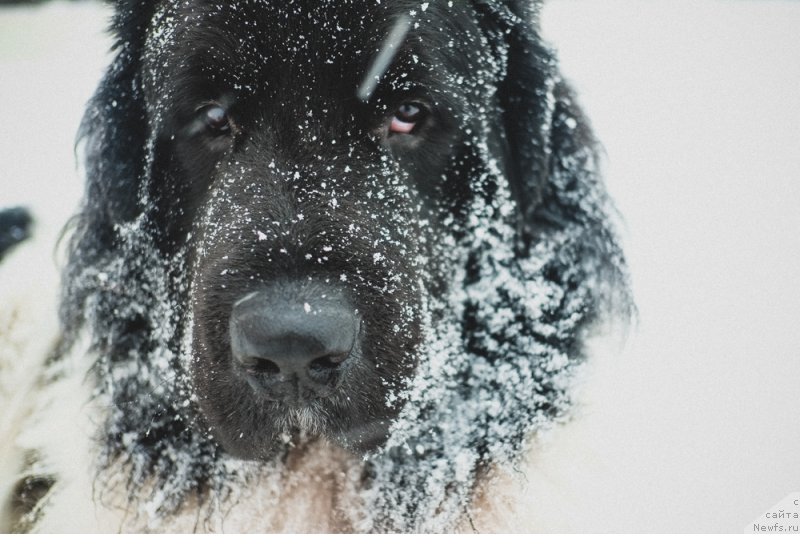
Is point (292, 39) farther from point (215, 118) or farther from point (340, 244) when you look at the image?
point (340, 244)

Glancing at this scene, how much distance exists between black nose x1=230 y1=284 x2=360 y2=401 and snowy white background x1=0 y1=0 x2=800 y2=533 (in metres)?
0.95

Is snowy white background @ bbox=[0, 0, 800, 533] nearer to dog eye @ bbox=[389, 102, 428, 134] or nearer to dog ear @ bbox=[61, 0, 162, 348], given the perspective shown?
dog ear @ bbox=[61, 0, 162, 348]

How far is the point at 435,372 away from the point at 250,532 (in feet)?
2.56

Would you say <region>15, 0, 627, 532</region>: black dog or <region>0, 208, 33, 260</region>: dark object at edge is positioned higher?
<region>15, 0, 627, 532</region>: black dog

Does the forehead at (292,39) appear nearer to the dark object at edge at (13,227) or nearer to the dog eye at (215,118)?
the dog eye at (215,118)

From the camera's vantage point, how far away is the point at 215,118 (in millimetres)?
2100

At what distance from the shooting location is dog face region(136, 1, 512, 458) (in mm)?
1711

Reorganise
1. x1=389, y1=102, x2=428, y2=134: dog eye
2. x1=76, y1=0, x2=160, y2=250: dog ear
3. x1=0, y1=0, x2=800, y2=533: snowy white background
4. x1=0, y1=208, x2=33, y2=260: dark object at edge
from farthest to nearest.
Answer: x1=0, y1=208, x2=33, y2=260: dark object at edge, x1=0, y1=0, x2=800, y2=533: snowy white background, x1=76, y1=0, x2=160, y2=250: dog ear, x1=389, y1=102, x2=428, y2=134: dog eye

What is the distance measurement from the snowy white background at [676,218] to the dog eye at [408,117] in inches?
37.3

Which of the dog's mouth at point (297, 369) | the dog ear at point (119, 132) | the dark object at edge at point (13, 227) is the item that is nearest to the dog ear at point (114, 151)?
the dog ear at point (119, 132)

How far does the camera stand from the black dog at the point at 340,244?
1.79 m

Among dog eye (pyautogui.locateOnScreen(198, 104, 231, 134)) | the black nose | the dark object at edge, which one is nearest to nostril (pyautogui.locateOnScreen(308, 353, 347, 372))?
the black nose

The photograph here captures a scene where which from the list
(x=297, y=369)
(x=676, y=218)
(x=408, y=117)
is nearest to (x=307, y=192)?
(x=408, y=117)

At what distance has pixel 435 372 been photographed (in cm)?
211
